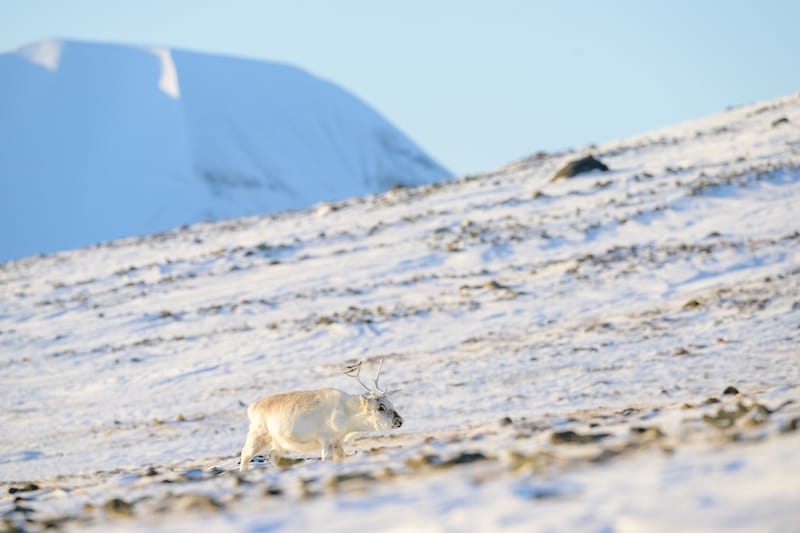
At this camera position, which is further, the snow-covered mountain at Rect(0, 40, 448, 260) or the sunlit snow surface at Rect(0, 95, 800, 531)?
the snow-covered mountain at Rect(0, 40, 448, 260)

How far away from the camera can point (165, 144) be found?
78000 millimetres

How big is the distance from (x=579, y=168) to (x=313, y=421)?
25.4 meters

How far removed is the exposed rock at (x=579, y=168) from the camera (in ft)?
112

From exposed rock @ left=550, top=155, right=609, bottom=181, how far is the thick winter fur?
24559 mm

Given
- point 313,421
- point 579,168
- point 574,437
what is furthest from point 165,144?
point 574,437

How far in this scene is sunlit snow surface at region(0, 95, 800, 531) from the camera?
600cm

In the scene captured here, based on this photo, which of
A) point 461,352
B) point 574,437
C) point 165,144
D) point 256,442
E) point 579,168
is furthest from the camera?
point 165,144

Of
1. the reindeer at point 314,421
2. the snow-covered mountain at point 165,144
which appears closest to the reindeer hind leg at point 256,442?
the reindeer at point 314,421

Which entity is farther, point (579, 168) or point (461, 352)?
point (579, 168)

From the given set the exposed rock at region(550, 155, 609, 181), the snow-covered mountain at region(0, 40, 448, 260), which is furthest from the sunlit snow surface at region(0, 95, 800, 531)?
the snow-covered mountain at region(0, 40, 448, 260)

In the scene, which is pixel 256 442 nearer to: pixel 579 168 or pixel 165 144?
pixel 579 168

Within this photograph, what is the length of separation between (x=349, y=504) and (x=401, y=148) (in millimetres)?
88896

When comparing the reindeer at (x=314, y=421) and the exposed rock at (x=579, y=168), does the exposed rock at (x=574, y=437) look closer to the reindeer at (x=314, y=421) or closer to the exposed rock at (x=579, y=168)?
the reindeer at (x=314, y=421)

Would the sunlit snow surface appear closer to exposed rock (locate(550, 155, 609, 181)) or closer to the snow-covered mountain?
exposed rock (locate(550, 155, 609, 181))
